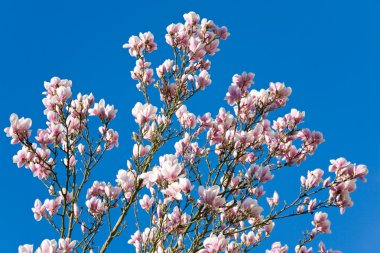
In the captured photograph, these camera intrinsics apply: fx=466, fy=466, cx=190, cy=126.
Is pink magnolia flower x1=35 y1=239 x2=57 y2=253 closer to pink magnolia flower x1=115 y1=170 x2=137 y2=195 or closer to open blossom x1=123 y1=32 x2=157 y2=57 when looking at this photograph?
pink magnolia flower x1=115 y1=170 x2=137 y2=195

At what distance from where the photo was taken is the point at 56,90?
195 inches

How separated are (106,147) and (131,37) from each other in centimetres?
142

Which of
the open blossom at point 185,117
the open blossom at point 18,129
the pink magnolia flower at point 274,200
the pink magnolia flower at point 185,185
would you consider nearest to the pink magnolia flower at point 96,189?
the open blossom at point 18,129

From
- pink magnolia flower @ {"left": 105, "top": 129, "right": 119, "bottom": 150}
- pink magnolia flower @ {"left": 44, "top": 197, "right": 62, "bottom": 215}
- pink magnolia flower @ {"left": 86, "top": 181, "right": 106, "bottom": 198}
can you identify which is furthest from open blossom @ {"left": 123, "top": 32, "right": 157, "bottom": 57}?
pink magnolia flower @ {"left": 44, "top": 197, "right": 62, "bottom": 215}

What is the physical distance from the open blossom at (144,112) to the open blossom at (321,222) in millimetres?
2018

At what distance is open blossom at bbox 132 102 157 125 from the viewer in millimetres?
4523

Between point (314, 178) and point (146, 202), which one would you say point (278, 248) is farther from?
point (146, 202)

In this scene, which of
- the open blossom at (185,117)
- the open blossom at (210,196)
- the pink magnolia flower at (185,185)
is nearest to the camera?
the pink magnolia flower at (185,185)

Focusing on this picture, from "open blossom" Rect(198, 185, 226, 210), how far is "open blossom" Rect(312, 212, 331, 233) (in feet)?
5.21

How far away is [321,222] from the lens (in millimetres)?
4906

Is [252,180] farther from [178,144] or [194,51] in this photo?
[194,51]

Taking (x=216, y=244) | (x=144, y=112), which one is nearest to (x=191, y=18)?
(x=144, y=112)

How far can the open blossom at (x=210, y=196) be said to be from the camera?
3750mm

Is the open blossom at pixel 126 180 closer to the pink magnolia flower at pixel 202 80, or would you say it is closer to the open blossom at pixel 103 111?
the open blossom at pixel 103 111
